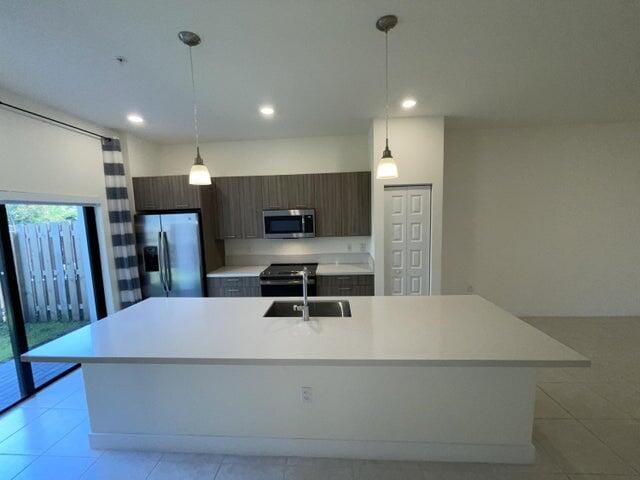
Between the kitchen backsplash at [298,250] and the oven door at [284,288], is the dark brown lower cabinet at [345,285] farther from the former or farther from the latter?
the kitchen backsplash at [298,250]

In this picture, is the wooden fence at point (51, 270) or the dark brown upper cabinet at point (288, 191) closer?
the wooden fence at point (51, 270)

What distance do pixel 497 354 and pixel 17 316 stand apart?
152 inches

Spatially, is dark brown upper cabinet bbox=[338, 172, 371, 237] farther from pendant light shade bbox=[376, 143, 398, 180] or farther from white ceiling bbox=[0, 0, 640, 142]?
pendant light shade bbox=[376, 143, 398, 180]

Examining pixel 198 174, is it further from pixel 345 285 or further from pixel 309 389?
pixel 345 285

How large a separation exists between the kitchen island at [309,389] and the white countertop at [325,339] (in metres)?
0.01

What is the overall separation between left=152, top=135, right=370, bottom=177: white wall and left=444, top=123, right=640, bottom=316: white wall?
55.9 inches

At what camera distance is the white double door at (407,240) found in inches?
135

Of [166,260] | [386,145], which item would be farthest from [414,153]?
[166,260]

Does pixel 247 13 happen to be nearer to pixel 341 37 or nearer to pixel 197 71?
pixel 341 37

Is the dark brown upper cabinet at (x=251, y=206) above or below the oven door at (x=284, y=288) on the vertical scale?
above

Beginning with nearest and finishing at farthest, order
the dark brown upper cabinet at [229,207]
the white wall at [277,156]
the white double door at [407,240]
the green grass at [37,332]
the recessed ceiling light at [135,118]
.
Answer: the green grass at [37,332] → the recessed ceiling light at [135,118] → the white double door at [407,240] → the dark brown upper cabinet at [229,207] → the white wall at [277,156]

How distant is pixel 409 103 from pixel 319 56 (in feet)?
4.25

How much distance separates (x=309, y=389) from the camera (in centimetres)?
172

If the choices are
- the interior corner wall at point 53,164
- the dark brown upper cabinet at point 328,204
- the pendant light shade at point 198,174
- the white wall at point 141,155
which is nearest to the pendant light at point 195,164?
the pendant light shade at point 198,174
